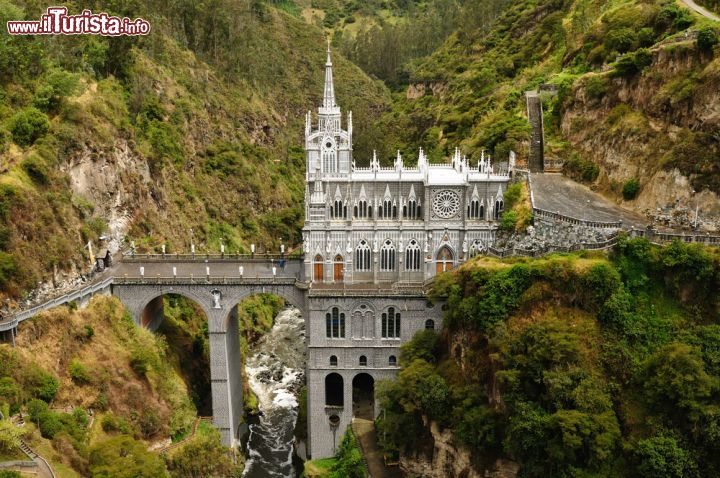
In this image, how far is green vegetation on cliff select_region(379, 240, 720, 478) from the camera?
40.8m

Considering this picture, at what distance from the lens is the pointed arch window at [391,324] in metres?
59.0

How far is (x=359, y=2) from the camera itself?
19700cm

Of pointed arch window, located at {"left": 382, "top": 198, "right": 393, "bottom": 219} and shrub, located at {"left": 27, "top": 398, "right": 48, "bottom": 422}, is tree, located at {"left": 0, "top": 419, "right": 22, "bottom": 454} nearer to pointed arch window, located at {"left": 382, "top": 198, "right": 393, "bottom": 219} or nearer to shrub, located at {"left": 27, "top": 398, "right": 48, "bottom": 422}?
shrub, located at {"left": 27, "top": 398, "right": 48, "bottom": 422}

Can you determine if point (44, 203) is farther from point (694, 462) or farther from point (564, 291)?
point (694, 462)

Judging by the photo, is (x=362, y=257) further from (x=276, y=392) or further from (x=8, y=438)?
(x=8, y=438)

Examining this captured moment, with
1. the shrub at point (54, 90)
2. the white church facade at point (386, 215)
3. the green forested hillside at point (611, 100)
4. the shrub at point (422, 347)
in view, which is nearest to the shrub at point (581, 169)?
the green forested hillside at point (611, 100)

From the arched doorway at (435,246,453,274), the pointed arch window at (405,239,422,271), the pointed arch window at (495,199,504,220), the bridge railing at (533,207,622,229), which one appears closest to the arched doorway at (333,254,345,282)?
the pointed arch window at (405,239,422,271)

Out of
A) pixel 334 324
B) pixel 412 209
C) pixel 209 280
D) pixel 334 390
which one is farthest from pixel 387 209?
pixel 334 390

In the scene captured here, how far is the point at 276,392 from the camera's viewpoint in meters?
75.1

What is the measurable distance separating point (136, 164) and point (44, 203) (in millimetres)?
17819

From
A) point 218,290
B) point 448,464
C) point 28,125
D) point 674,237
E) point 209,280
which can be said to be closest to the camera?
point 674,237

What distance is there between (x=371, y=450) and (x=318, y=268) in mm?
16441

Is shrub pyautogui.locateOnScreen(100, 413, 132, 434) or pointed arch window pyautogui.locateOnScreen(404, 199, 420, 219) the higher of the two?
pointed arch window pyautogui.locateOnScreen(404, 199, 420, 219)

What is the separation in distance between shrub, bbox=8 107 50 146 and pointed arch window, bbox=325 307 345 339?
31423 millimetres
